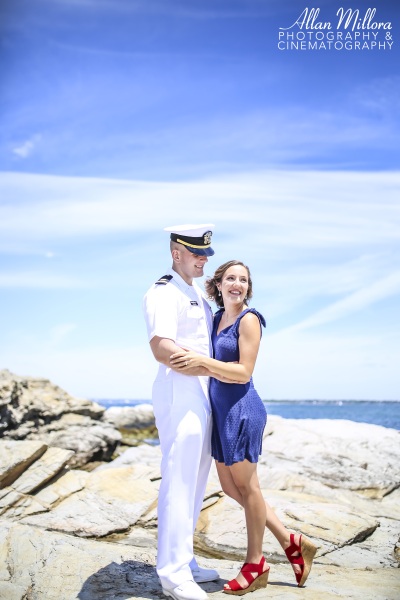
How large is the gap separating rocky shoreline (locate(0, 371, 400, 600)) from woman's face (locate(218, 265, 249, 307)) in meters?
2.20

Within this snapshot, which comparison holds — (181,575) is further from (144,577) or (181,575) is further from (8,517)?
(8,517)

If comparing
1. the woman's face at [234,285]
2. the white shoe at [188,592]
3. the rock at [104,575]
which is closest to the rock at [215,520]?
the rock at [104,575]

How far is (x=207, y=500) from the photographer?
26.1 ft

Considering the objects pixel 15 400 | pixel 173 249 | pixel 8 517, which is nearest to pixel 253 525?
pixel 173 249

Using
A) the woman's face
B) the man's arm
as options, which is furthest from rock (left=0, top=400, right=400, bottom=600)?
the woman's face

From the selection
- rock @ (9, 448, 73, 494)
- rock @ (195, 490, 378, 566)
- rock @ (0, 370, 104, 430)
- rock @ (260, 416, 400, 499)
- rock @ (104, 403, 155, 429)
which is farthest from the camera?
rock @ (104, 403, 155, 429)

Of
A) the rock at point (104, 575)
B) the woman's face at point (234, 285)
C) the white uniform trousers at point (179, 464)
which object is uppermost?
the woman's face at point (234, 285)

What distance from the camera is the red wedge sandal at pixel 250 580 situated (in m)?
4.86

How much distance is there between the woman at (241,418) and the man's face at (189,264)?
0.23 metres

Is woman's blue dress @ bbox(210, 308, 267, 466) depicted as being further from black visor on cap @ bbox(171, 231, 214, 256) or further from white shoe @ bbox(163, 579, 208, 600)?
white shoe @ bbox(163, 579, 208, 600)

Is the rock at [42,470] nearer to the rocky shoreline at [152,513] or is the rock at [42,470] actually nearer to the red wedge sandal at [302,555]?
the rocky shoreline at [152,513]

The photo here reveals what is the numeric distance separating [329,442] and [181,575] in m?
7.58

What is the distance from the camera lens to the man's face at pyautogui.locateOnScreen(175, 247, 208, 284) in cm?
515

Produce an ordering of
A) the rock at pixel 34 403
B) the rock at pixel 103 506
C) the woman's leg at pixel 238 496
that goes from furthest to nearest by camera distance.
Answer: the rock at pixel 34 403 < the rock at pixel 103 506 < the woman's leg at pixel 238 496
